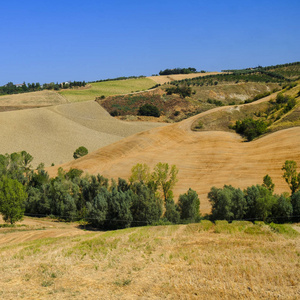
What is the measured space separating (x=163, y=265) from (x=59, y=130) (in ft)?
281

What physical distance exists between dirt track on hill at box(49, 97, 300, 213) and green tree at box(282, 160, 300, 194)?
4.68ft

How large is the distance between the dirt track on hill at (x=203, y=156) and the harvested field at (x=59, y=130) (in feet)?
65.1

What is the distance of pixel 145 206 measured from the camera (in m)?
42.1

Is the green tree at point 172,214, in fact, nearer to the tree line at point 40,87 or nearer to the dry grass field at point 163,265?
the dry grass field at point 163,265

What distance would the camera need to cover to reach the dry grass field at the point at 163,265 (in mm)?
17562

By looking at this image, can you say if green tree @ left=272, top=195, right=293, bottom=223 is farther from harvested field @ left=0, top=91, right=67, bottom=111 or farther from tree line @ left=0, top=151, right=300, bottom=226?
harvested field @ left=0, top=91, right=67, bottom=111

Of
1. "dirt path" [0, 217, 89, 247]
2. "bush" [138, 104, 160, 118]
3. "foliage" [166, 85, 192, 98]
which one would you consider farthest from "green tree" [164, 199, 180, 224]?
"foliage" [166, 85, 192, 98]

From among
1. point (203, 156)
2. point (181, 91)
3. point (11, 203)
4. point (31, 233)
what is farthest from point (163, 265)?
point (181, 91)

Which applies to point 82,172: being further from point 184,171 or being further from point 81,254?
point 81,254

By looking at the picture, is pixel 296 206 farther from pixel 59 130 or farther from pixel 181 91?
pixel 181 91

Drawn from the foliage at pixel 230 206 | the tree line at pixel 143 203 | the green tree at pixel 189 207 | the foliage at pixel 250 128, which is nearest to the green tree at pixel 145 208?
the tree line at pixel 143 203

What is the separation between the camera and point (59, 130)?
102 meters

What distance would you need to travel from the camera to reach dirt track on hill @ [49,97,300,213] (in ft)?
172

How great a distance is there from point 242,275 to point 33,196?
128 ft
